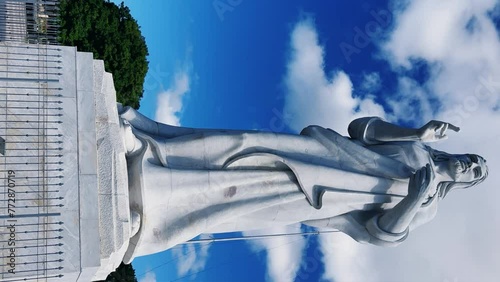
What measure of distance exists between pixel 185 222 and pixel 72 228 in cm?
185

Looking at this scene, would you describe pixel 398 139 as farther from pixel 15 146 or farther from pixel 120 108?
pixel 15 146

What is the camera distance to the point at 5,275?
23.0 ft

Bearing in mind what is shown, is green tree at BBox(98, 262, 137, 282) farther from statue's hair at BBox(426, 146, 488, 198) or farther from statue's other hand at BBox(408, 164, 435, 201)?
statue's other hand at BBox(408, 164, 435, 201)

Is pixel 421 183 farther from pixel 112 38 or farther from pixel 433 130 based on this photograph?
pixel 112 38

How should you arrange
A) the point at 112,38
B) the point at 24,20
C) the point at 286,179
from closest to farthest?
the point at 286,179
the point at 24,20
the point at 112,38

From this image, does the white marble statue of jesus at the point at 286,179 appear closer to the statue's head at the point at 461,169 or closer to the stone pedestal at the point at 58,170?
the statue's head at the point at 461,169

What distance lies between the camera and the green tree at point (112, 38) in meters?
26.6

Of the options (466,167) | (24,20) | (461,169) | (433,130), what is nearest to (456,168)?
(461,169)

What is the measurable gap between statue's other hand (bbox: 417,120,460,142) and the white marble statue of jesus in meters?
0.02

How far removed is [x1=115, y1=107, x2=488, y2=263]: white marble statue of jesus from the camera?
8.70 m

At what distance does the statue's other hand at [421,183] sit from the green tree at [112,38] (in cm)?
1910

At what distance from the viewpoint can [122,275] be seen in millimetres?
25906

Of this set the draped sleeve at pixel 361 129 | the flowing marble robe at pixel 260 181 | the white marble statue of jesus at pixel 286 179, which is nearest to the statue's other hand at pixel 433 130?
the white marble statue of jesus at pixel 286 179

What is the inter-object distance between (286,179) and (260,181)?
18.2 inches
